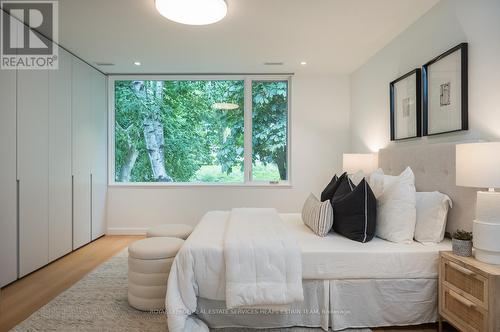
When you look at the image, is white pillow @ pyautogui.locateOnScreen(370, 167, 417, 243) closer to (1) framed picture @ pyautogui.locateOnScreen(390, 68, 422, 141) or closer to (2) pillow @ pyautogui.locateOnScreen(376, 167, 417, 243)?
(2) pillow @ pyautogui.locateOnScreen(376, 167, 417, 243)

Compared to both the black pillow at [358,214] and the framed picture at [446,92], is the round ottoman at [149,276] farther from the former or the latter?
the framed picture at [446,92]

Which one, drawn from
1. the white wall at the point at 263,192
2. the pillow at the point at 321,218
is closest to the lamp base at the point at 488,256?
the pillow at the point at 321,218

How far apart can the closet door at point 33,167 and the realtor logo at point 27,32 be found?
4.4 inches

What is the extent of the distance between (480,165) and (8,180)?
3.54 metres

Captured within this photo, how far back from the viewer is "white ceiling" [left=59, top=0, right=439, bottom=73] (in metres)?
2.48

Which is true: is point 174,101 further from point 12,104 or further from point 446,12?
point 446,12

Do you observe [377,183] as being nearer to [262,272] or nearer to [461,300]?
[461,300]

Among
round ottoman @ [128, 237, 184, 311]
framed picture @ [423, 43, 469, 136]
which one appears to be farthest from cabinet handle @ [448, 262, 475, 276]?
round ottoman @ [128, 237, 184, 311]

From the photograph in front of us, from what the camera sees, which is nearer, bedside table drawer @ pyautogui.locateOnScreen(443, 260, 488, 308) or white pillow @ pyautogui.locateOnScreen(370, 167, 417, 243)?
bedside table drawer @ pyautogui.locateOnScreen(443, 260, 488, 308)

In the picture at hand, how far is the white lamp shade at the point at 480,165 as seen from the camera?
151cm

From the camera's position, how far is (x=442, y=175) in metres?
2.18

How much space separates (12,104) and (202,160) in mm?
2421

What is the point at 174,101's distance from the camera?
452cm

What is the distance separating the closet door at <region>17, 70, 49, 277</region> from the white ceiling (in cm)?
68
